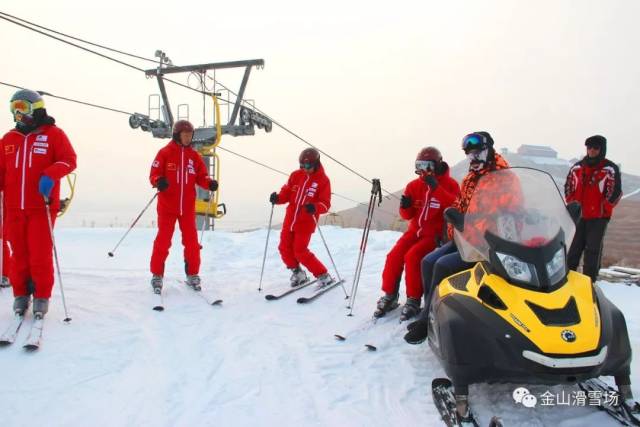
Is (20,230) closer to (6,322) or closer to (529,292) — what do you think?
(6,322)

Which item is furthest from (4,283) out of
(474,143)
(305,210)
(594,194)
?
(594,194)

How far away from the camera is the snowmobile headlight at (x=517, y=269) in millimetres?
2484

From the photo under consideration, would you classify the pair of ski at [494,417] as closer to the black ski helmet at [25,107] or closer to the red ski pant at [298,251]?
the red ski pant at [298,251]

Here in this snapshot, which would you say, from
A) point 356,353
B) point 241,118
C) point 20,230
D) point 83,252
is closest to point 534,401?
point 356,353

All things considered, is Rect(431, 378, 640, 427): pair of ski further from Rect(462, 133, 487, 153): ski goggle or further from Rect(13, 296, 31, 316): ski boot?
Rect(13, 296, 31, 316): ski boot

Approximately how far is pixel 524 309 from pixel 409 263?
2133 mm

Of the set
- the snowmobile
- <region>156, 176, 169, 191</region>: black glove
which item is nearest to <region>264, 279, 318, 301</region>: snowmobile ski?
<region>156, 176, 169, 191</region>: black glove

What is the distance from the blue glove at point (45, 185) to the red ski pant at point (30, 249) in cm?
A: 28

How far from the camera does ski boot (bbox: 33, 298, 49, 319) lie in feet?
12.8

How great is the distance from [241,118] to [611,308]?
36.3 ft

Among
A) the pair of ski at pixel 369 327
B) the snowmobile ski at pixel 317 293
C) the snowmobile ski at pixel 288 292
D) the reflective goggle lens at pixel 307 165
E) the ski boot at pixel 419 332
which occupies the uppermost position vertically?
the reflective goggle lens at pixel 307 165

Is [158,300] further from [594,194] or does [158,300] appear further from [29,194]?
[594,194]

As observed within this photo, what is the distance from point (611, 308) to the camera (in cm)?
249

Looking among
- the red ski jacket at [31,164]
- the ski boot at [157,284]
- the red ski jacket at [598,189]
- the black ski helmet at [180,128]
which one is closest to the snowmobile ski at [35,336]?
the red ski jacket at [31,164]
